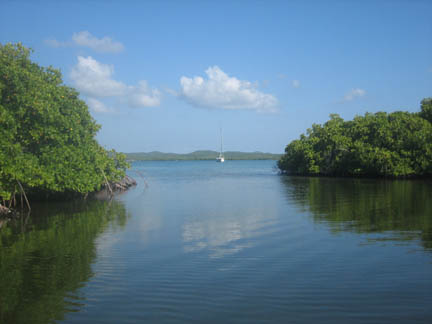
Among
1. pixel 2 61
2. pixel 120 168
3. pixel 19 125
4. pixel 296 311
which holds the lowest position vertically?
pixel 296 311

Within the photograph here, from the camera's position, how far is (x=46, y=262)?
9.45 meters

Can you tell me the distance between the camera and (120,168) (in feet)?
101

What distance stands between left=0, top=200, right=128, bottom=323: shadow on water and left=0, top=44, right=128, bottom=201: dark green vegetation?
205 centimetres

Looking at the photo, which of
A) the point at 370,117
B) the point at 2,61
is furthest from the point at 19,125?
the point at 370,117

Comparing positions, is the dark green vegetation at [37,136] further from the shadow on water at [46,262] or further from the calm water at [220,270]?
the calm water at [220,270]

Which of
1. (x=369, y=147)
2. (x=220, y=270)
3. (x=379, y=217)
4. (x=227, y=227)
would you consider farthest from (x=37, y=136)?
(x=369, y=147)

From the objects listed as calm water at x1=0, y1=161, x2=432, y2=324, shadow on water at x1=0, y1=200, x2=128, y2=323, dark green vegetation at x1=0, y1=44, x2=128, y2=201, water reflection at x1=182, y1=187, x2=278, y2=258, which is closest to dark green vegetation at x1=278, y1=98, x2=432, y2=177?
water reflection at x1=182, y1=187, x2=278, y2=258

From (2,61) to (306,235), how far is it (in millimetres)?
15666

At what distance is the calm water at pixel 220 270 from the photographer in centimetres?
636

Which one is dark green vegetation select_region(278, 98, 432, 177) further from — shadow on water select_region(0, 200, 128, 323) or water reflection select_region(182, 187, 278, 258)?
shadow on water select_region(0, 200, 128, 323)

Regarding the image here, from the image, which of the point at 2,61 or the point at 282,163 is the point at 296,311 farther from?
the point at 282,163

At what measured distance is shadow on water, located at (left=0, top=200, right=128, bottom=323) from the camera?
6660 mm

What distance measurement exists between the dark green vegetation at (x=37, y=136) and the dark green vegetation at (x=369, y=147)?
32.9 m

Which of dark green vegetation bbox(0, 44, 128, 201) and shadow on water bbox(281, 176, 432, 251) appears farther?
dark green vegetation bbox(0, 44, 128, 201)
